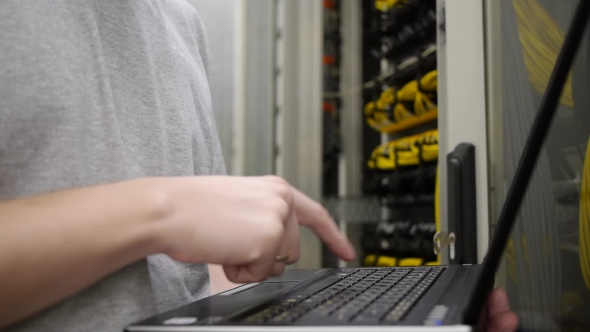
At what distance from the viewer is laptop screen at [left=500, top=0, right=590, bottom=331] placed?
1002 millimetres

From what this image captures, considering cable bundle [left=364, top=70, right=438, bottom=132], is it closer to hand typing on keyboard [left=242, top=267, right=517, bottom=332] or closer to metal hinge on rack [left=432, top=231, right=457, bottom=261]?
metal hinge on rack [left=432, top=231, right=457, bottom=261]

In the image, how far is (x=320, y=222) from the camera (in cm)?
52

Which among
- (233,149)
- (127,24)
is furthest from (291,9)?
(127,24)

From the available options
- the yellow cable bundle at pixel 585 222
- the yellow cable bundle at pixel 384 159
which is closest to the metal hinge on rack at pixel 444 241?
the yellow cable bundle at pixel 585 222

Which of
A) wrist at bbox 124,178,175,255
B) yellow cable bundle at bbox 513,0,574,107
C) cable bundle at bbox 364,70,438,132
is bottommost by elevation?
wrist at bbox 124,178,175,255

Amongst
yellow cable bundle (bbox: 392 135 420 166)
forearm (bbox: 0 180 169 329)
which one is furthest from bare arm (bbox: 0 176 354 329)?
yellow cable bundle (bbox: 392 135 420 166)

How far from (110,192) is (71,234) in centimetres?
4

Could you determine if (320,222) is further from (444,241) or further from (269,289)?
(444,241)

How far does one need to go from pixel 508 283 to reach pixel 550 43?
1.79ft

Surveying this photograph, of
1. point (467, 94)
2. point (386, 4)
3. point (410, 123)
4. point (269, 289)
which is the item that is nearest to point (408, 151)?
point (410, 123)

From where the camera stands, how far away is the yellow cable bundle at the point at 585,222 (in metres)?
0.98

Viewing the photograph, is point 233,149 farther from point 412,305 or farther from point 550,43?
point 412,305

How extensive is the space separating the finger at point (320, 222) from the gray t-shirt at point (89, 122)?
0.56ft

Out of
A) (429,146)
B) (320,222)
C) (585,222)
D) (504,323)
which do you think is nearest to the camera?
(320,222)
